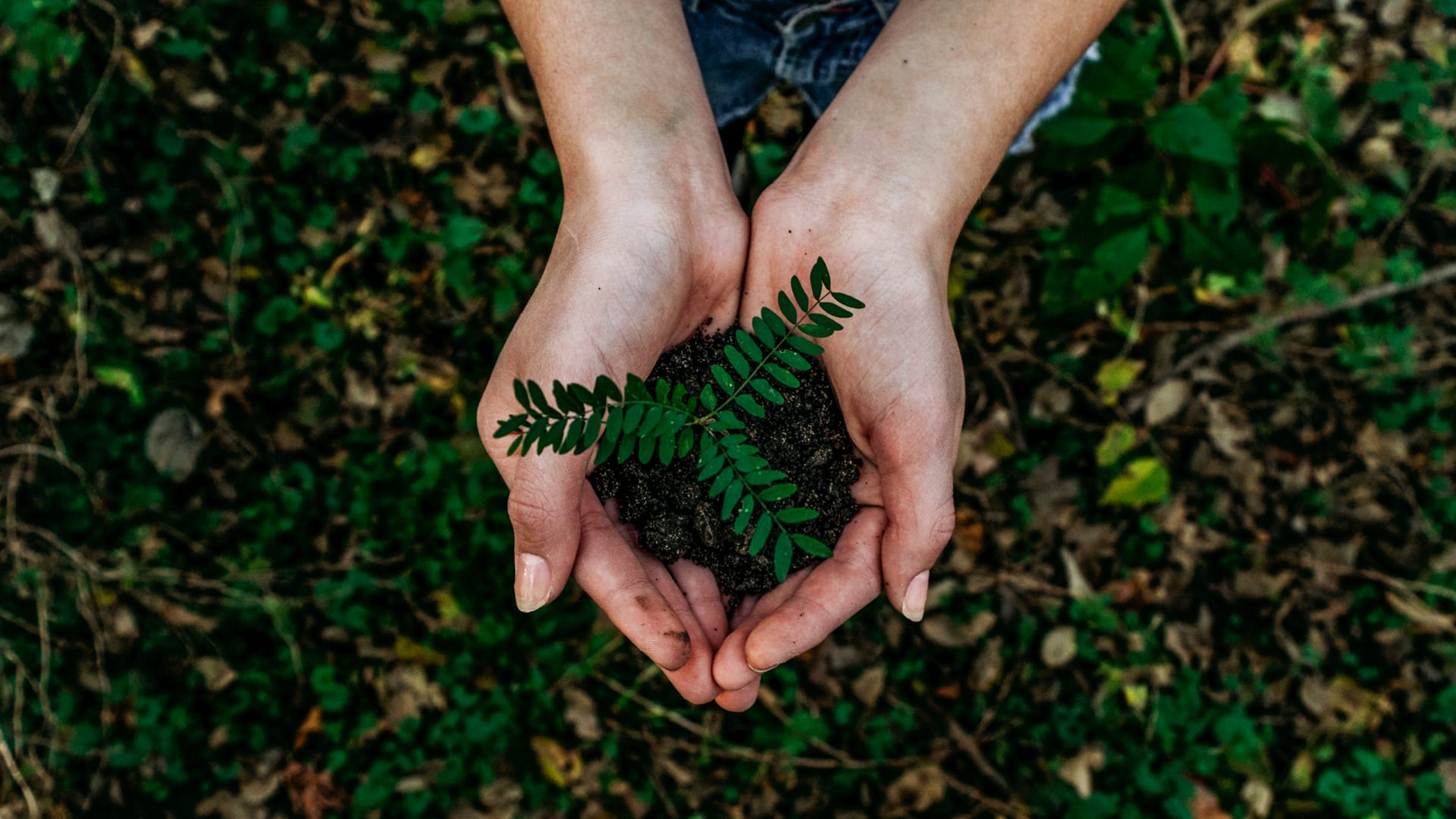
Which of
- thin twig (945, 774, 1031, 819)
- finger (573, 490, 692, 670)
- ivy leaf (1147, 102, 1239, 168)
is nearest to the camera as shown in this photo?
finger (573, 490, 692, 670)

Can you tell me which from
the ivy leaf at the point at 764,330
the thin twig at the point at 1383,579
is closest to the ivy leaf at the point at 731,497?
the ivy leaf at the point at 764,330

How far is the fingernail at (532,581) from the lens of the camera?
2.33 m

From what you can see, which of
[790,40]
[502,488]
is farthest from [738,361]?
[502,488]

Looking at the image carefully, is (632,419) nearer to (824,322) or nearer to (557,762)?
(824,322)

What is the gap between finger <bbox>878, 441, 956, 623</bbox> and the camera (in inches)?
93.2

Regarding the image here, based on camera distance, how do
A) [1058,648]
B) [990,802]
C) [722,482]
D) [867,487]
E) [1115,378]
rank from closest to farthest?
[722,482], [867,487], [990,802], [1058,648], [1115,378]

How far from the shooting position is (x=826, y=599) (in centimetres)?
241

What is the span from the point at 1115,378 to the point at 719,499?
87.1 inches

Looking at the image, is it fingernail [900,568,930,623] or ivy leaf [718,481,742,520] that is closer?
ivy leaf [718,481,742,520]

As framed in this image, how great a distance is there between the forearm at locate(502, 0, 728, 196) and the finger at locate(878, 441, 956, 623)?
0.98m

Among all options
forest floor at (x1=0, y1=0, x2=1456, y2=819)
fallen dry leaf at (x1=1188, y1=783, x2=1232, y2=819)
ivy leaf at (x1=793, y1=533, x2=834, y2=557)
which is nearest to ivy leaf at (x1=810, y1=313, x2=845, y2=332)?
ivy leaf at (x1=793, y1=533, x2=834, y2=557)

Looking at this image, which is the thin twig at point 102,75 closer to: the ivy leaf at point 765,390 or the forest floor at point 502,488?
the forest floor at point 502,488

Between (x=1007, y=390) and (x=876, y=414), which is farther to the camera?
(x=1007, y=390)

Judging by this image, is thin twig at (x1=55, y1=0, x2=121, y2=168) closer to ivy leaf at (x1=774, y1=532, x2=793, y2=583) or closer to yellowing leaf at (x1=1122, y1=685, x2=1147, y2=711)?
ivy leaf at (x1=774, y1=532, x2=793, y2=583)
